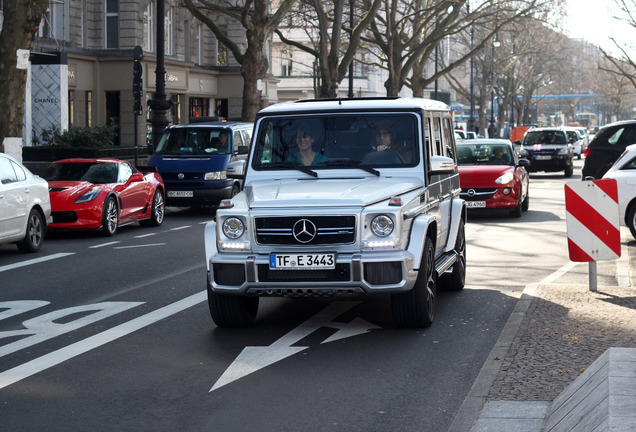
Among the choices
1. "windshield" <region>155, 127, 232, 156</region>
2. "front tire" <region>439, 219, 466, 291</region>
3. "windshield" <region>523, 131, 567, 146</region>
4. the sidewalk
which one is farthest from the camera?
"windshield" <region>523, 131, 567, 146</region>

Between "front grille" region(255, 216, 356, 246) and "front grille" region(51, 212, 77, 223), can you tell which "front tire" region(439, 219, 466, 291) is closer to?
"front grille" region(255, 216, 356, 246)

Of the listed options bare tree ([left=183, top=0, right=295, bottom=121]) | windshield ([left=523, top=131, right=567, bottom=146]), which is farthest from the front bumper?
windshield ([left=523, top=131, right=567, bottom=146])

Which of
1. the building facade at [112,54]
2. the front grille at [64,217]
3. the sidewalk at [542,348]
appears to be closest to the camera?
the sidewalk at [542,348]

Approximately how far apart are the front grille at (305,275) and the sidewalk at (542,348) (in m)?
1.27

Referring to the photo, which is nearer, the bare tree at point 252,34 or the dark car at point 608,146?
the dark car at point 608,146

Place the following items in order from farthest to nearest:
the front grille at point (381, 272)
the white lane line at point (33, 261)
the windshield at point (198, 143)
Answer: the windshield at point (198, 143)
the white lane line at point (33, 261)
the front grille at point (381, 272)

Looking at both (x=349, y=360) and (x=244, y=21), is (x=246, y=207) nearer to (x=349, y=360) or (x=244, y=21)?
(x=349, y=360)

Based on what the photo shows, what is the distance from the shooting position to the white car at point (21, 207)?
14.9 meters

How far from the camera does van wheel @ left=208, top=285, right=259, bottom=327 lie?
29.6ft

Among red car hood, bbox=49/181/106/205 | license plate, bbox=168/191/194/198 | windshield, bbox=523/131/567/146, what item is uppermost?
windshield, bbox=523/131/567/146

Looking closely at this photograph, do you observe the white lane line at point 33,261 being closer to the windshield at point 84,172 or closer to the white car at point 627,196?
the windshield at point 84,172

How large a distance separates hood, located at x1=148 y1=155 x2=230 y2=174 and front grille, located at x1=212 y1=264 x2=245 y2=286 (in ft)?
48.2

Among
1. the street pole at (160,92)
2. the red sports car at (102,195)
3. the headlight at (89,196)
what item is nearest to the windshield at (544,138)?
the street pole at (160,92)

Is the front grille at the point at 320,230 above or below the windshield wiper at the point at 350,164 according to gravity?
below
